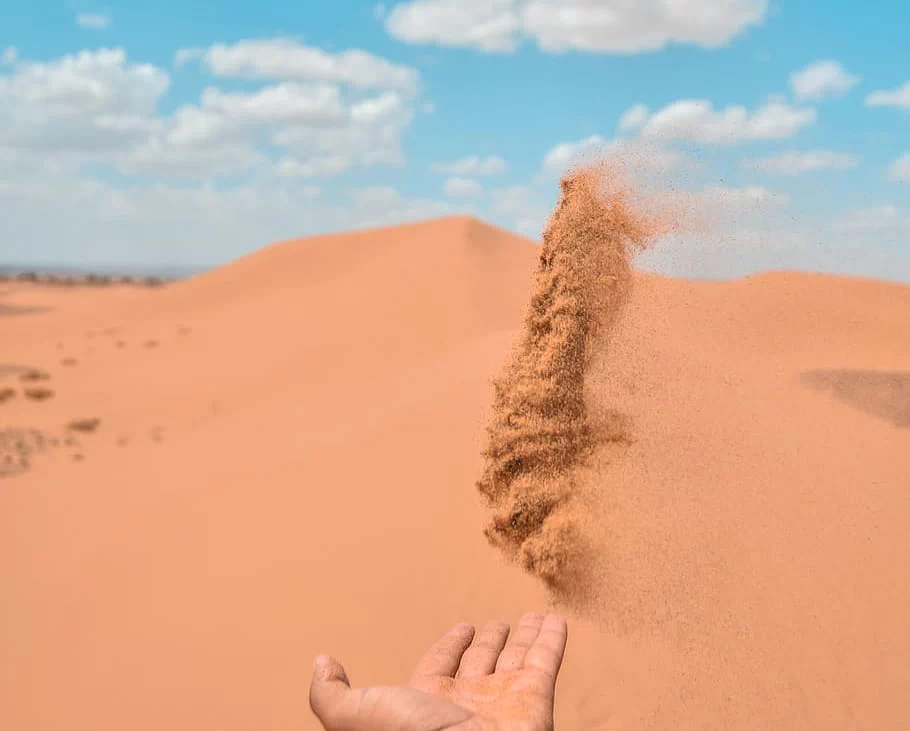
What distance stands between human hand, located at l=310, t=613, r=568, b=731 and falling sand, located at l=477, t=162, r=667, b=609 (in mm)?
973

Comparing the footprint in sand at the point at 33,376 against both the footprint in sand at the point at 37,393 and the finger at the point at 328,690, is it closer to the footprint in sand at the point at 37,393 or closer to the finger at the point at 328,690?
the footprint in sand at the point at 37,393

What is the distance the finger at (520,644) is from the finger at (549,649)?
→ 0.03m

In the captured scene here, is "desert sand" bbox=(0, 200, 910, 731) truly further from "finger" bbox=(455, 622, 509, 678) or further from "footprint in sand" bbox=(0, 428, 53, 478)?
"finger" bbox=(455, 622, 509, 678)

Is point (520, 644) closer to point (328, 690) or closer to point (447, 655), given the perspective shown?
point (447, 655)

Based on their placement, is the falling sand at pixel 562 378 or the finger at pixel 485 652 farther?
the falling sand at pixel 562 378

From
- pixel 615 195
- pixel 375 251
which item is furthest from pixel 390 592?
pixel 375 251

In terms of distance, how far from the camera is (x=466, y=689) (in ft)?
8.54

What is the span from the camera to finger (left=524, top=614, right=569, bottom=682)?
103 inches

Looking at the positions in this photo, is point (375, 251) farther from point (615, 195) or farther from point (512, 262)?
point (615, 195)

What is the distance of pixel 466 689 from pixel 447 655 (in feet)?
0.72

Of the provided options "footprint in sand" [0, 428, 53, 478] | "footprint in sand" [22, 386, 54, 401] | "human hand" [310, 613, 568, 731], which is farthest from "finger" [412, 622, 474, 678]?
"footprint in sand" [22, 386, 54, 401]

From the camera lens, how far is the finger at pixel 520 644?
270 centimetres

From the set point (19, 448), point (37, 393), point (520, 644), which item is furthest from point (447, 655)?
point (37, 393)

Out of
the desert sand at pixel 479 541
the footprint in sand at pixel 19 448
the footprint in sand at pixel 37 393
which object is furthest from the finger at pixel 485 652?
Result: the footprint in sand at pixel 37 393
